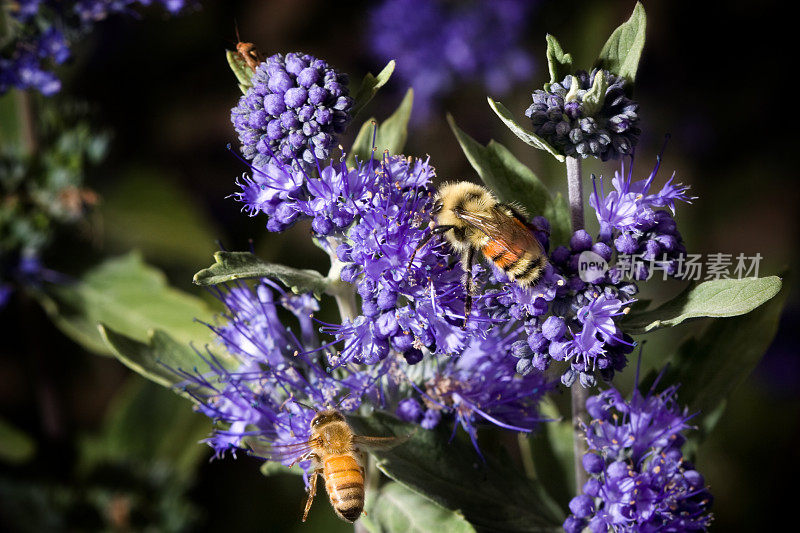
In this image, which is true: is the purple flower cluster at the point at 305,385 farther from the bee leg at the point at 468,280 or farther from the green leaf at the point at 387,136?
the green leaf at the point at 387,136

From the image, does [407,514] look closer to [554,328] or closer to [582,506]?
[582,506]

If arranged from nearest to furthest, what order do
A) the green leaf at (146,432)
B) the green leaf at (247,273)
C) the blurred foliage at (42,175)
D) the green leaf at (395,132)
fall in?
the green leaf at (247,273) → the green leaf at (395,132) → the blurred foliage at (42,175) → the green leaf at (146,432)

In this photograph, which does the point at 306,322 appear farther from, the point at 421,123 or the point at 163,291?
the point at 421,123

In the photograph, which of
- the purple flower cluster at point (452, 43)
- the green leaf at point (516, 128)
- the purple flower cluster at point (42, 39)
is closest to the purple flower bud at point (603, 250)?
the green leaf at point (516, 128)

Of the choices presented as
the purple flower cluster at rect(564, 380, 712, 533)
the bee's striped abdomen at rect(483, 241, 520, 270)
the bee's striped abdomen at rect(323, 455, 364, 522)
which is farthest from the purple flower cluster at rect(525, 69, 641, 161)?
the bee's striped abdomen at rect(323, 455, 364, 522)

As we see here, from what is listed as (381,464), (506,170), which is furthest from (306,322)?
(506,170)

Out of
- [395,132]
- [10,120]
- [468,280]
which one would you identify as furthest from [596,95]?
[10,120]
